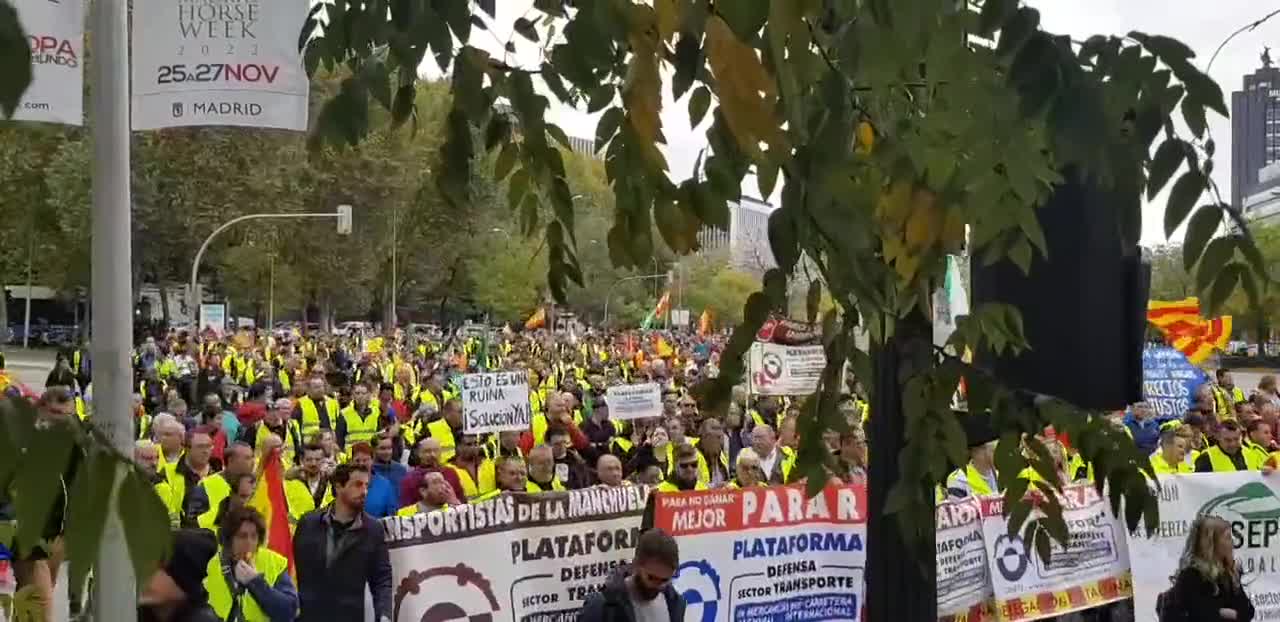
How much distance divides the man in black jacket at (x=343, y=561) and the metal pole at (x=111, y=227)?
1.42 m

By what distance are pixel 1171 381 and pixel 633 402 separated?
22.5 ft

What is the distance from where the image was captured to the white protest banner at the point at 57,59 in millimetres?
6266

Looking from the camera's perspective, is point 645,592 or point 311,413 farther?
point 311,413

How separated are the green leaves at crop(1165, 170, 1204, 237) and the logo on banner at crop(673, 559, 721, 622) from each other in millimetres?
5548

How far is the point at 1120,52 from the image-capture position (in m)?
2.46

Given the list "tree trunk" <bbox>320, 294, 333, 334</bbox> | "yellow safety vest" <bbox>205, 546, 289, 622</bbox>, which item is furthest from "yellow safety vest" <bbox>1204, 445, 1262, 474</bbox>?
"tree trunk" <bbox>320, 294, 333, 334</bbox>

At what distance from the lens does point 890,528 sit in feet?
10.8

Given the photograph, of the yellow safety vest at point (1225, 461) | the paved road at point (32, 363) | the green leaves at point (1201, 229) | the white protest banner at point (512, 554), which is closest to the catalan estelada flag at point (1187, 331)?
the yellow safety vest at point (1225, 461)

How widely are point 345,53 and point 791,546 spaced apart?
5426 mm

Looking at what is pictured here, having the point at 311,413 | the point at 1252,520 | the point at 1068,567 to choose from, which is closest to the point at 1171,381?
the point at 1252,520

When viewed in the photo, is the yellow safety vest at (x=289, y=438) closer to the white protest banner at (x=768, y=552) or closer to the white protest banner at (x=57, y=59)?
the white protest banner at (x=768, y=552)

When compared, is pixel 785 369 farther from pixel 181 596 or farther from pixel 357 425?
pixel 181 596

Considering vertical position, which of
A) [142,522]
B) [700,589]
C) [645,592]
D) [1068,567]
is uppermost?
[142,522]

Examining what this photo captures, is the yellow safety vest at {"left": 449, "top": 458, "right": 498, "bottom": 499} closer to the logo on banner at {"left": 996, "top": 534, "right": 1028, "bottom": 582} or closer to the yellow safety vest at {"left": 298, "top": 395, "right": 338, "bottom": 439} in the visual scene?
the logo on banner at {"left": 996, "top": 534, "right": 1028, "bottom": 582}
